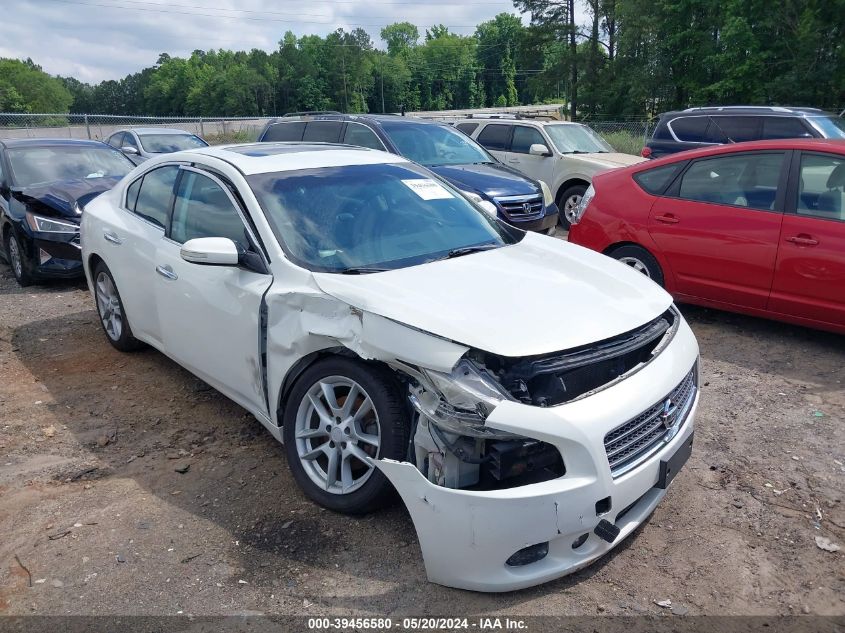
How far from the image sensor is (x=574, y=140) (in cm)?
1194

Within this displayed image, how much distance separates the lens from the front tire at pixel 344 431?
279 centimetres

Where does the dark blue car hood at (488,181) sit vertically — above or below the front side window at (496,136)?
below

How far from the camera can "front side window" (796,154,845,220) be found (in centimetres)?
497

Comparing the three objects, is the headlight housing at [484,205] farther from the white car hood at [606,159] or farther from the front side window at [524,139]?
the front side window at [524,139]

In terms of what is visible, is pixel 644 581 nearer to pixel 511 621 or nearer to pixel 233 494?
pixel 511 621

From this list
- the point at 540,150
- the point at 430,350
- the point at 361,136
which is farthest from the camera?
the point at 540,150

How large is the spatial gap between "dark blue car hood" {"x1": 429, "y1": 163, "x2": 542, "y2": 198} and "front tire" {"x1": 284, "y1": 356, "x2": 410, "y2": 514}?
217 inches

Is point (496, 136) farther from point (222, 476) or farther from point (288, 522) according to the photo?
point (288, 522)

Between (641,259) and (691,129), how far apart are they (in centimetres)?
668

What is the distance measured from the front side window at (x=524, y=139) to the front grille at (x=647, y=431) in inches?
369

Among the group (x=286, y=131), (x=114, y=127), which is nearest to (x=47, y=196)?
(x=286, y=131)

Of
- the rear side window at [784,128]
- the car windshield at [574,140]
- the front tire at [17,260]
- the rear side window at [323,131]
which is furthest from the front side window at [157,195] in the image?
the rear side window at [784,128]

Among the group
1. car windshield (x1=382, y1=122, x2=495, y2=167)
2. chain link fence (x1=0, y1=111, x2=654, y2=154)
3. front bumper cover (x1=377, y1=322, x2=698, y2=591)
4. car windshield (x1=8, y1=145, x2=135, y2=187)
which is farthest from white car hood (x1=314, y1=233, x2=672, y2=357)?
chain link fence (x1=0, y1=111, x2=654, y2=154)

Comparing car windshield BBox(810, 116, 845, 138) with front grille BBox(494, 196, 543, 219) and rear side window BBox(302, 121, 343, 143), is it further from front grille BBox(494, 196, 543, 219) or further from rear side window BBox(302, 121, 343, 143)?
rear side window BBox(302, 121, 343, 143)
